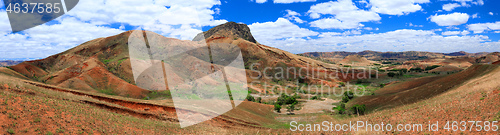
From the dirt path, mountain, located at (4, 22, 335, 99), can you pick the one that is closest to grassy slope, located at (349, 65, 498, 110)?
the dirt path

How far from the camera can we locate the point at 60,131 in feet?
35.4

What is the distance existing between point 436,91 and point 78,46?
84.6 meters

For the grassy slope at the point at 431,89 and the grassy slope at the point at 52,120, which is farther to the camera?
the grassy slope at the point at 431,89

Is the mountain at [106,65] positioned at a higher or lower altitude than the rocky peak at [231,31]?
lower

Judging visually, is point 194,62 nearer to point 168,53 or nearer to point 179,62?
point 179,62

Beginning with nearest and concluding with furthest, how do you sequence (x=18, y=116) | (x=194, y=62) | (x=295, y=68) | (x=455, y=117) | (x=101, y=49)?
(x=18, y=116) < (x=455, y=117) < (x=101, y=49) < (x=194, y=62) < (x=295, y=68)

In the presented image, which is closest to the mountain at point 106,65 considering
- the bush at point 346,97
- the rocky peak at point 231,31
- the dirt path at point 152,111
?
the dirt path at point 152,111

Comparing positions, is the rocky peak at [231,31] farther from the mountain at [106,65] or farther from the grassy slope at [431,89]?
the grassy slope at [431,89]

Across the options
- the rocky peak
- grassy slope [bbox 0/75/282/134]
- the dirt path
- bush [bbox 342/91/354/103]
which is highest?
the rocky peak

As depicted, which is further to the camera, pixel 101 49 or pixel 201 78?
pixel 101 49

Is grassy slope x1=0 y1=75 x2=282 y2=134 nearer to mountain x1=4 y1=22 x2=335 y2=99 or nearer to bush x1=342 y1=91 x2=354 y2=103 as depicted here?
mountain x1=4 y1=22 x2=335 y2=99

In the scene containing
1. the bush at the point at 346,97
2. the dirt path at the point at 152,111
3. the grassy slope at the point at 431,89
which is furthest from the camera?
the bush at the point at 346,97

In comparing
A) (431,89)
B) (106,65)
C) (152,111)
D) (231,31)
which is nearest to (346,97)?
(431,89)

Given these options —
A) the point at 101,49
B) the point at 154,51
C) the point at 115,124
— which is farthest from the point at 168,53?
the point at 115,124
